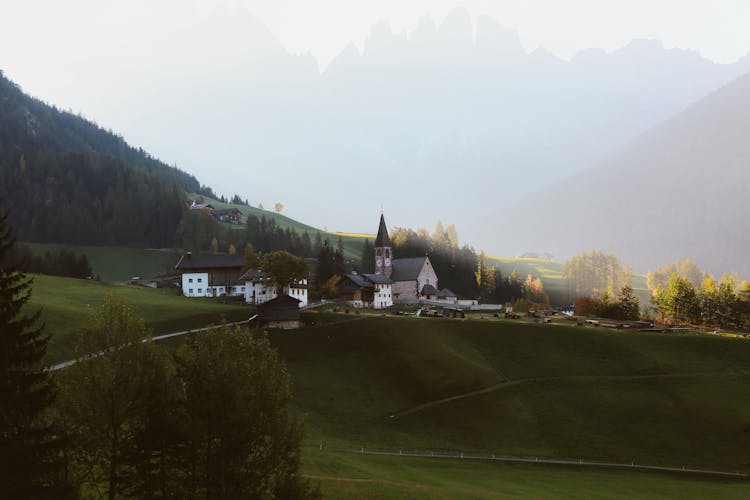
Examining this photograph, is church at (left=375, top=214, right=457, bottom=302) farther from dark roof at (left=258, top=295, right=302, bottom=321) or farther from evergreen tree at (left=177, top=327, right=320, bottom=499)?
evergreen tree at (left=177, top=327, right=320, bottom=499)

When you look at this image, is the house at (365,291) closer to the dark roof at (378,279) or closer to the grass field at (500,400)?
the dark roof at (378,279)

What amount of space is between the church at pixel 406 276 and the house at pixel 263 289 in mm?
42531

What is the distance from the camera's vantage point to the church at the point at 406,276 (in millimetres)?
165875

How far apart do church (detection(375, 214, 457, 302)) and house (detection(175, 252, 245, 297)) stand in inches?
1615

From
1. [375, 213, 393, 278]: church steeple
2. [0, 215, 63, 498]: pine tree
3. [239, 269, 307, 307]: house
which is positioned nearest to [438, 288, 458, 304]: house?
[375, 213, 393, 278]: church steeple

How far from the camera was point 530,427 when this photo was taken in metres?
68.9

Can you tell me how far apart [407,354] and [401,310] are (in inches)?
1784

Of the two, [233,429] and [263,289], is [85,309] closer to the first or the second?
[263,289]

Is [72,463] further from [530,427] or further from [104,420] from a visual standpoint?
[530,427]

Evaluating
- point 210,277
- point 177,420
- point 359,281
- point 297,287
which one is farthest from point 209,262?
point 177,420

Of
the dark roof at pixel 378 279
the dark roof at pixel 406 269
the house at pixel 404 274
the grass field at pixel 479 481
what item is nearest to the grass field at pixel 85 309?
the grass field at pixel 479 481

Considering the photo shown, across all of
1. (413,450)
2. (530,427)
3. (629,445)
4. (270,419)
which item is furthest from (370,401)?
(270,419)

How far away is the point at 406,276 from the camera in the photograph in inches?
6599

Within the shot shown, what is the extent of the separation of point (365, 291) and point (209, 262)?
3925 centimetres
